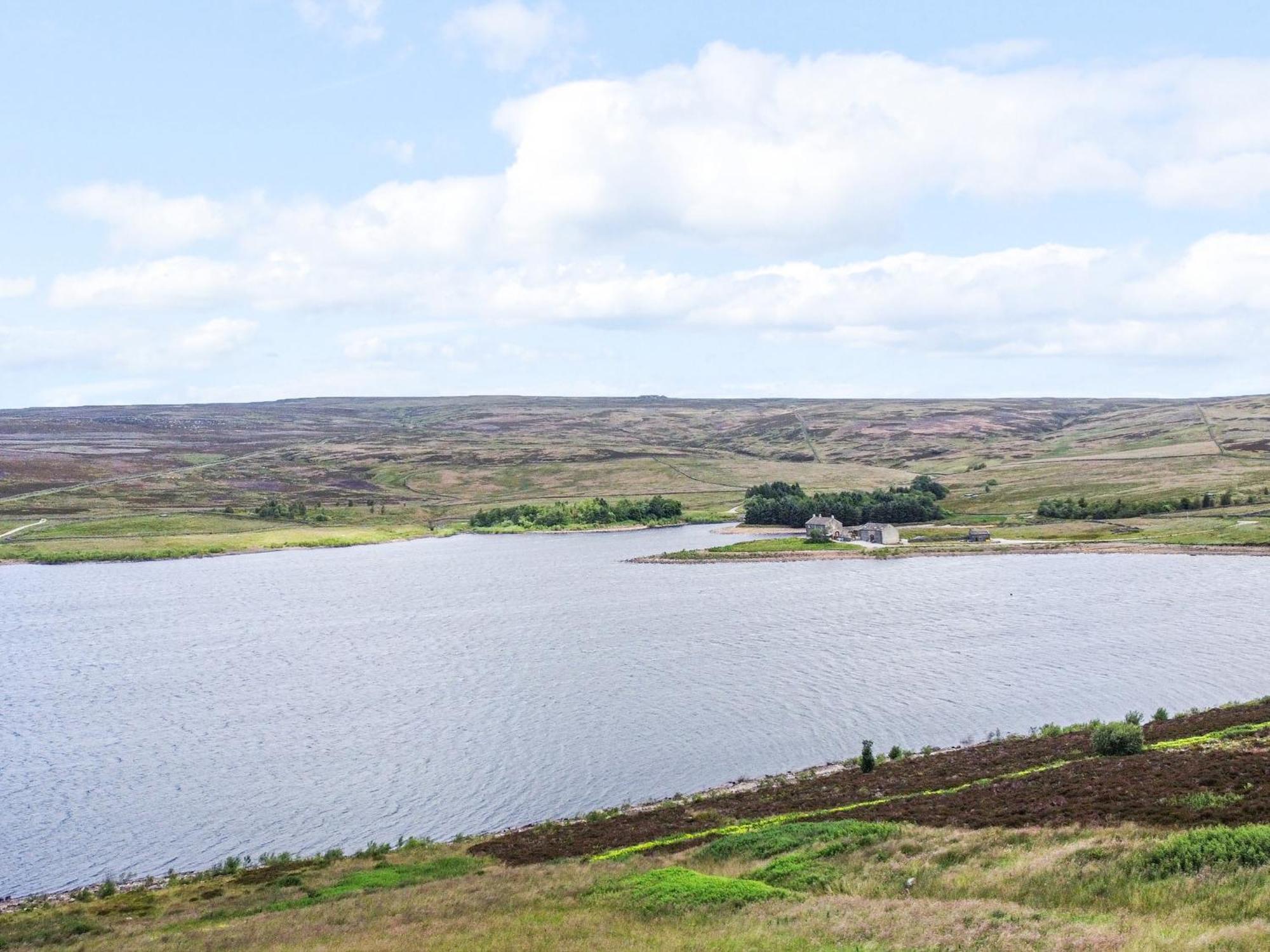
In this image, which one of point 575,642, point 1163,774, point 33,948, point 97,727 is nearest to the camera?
point 33,948

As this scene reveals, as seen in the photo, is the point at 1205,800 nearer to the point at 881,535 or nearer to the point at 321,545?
the point at 881,535

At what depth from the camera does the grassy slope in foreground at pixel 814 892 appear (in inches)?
698

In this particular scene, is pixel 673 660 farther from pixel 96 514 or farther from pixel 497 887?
pixel 96 514

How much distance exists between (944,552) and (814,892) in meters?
108

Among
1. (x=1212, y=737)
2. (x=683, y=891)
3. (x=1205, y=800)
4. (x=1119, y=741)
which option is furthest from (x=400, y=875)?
(x=1212, y=737)

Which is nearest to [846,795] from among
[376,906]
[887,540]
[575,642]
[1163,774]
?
[1163,774]

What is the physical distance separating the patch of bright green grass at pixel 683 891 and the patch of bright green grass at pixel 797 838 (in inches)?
116

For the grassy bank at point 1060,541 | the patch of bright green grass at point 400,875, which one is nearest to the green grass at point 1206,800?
the patch of bright green grass at point 400,875

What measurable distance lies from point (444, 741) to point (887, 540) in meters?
95.0

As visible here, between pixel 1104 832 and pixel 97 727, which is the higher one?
pixel 1104 832

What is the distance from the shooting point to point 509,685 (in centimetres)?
6334

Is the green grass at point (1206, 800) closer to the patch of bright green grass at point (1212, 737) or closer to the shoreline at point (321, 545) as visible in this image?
the patch of bright green grass at point (1212, 737)

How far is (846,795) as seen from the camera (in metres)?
36.2

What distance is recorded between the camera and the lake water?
4338 cm
